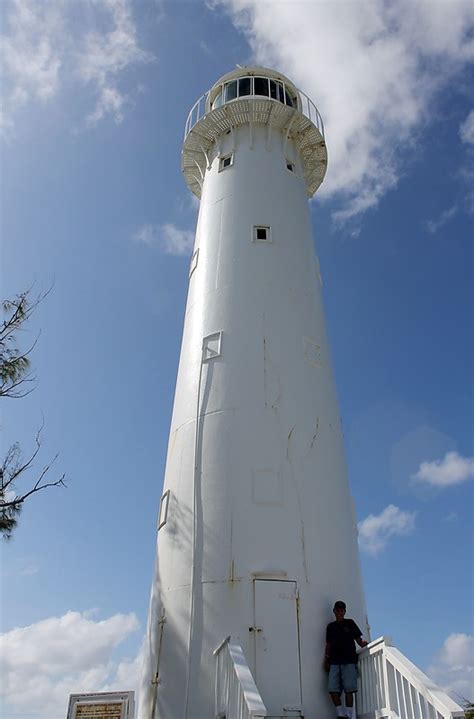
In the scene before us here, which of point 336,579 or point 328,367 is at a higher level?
point 328,367

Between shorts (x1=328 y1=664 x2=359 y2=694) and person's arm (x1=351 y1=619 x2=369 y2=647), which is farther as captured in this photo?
person's arm (x1=351 y1=619 x2=369 y2=647)

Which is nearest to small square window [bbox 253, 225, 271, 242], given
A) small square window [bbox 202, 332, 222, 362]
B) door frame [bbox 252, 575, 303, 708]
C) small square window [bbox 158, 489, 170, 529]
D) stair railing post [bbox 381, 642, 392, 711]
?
small square window [bbox 202, 332, 222, 362]

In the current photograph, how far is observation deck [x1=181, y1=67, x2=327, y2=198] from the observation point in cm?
Answer: 1522

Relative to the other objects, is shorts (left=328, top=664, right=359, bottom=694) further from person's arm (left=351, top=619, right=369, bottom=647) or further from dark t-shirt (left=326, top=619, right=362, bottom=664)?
person's arm (left=351, top=619, right=369, bottom=647)

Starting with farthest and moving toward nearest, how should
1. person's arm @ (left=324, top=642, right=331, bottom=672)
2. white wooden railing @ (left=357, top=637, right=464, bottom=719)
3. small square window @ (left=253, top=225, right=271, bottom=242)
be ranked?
small square window @ (left=253, top=225, right=271, bottom=242) < person's arm @ (left=324, top=642, right=331, bottom=672) < white wooden railing @ (left=357, top=637, right=464, bottom=719)

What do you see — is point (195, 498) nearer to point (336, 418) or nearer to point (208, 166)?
point (336, 418)

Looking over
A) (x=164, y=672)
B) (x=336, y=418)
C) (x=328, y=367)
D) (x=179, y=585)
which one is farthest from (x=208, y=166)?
(x=164, y=672)

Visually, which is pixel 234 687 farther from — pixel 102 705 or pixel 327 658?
pixel 327 658

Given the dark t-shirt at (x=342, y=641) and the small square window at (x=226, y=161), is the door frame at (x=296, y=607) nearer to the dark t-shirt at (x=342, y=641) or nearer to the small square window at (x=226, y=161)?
the dark t-shirt at (x=342, y=641)

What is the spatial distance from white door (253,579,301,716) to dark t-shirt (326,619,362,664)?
519mm

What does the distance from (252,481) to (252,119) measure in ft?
33.0

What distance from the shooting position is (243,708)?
257 inches

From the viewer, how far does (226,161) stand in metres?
15.0

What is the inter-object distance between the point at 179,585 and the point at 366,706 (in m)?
3.43
